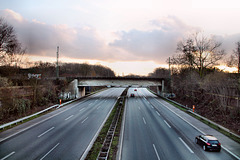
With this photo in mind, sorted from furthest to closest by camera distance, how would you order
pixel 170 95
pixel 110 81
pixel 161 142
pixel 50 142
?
1. pixel 110 81
2. pixel 170 95
3. pixel 161 142
4. pixel 50 142

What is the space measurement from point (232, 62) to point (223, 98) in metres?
21.7

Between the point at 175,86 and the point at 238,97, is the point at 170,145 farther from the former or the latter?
the point at 175,86

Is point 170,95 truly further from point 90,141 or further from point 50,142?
point 50,142

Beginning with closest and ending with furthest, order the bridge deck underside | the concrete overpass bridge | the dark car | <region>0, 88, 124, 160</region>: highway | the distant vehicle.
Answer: <region>0, 88, 124, 160</region>: highway < the dark car < the distant vehicle < the concrete overpass bridge < the bridge deck underside

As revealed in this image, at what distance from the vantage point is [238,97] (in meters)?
20.8

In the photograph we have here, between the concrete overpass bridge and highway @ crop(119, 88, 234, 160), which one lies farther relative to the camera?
the concrete overpass bridge

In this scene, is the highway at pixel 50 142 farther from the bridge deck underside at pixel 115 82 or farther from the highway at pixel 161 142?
the bridge deck underside at pixel 115 82

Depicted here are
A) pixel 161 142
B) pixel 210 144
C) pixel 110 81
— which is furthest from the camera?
pixel 110 81

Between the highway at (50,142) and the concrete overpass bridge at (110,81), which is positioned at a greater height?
the concrete overpass bridge at (110,81)

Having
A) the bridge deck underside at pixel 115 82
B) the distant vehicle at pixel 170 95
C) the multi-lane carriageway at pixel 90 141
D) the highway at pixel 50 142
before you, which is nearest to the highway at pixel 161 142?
the multi-lane carriageway at pixel 90 141

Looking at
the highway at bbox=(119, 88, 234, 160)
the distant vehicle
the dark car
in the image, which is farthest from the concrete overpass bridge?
the dark car

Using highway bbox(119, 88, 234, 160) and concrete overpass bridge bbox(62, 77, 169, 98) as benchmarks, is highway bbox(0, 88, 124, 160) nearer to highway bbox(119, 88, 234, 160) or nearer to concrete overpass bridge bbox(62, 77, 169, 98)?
highway bbox(119, 88, 234, 160)

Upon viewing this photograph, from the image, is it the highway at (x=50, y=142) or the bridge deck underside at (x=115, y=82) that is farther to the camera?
the bridge deck underside at (x=115, y=82)

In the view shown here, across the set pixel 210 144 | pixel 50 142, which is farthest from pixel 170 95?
pixel 50 142
